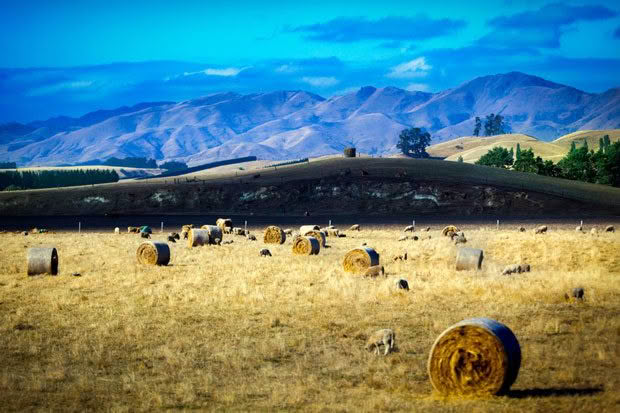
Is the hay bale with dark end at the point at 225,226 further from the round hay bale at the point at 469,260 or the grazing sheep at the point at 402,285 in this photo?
the grazing sheep at the point at 402,285

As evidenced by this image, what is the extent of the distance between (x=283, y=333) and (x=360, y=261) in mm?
13340

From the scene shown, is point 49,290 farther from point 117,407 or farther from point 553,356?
point 553,356

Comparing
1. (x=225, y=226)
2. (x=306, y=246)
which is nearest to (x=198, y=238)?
(x=306, y=246)

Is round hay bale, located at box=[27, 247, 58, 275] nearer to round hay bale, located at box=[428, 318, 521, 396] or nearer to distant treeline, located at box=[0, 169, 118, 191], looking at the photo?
round hay bale, located at box=[428, 318, 521, 396]

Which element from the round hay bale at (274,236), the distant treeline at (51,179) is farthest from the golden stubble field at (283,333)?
the distant treeline at (51,179)

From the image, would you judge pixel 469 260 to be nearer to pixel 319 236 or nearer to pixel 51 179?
pixel 319 236

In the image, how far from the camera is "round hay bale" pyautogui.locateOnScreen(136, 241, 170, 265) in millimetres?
36812

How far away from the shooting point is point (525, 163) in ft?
470

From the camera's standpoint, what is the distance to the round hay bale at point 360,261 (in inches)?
1332

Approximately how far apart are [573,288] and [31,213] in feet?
293

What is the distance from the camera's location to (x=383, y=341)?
18.8 m

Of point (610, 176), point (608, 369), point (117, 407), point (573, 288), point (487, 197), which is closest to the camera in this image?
point (117, 407)

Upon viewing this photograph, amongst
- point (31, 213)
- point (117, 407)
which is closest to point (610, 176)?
point (31, 213)

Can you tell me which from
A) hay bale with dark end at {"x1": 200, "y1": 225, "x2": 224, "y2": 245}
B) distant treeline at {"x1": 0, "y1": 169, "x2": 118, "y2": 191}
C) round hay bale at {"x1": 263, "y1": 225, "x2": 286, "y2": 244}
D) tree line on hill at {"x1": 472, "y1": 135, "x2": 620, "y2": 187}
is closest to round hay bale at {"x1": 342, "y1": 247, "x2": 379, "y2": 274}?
round hay bale at {"x1": 263, "y1": 225, "x2": 286, "y2": 244}
